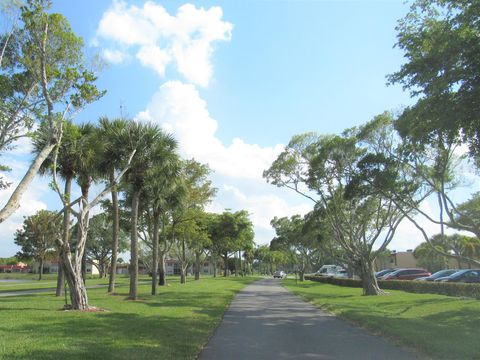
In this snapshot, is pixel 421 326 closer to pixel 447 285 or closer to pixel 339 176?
pixel 447 285

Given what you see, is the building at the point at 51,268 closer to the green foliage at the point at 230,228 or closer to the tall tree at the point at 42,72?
A: the green foliage at the point at 230,228

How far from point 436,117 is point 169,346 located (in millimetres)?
9436

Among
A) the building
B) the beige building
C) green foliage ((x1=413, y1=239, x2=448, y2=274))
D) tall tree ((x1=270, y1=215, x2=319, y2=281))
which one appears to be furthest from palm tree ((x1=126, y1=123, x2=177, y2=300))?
the building

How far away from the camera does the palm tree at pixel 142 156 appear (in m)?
20.0

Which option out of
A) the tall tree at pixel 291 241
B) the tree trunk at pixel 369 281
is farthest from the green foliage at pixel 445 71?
the tall tree at pixel 291 241

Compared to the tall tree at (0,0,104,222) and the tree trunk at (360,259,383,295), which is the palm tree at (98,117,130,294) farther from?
the tree trunk at (360,259,383,295)

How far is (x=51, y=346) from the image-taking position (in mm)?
8797

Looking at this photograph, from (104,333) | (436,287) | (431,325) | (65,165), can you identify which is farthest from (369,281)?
(104,333)

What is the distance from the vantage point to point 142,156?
67.2 feet

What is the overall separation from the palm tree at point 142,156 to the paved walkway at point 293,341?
6825mm

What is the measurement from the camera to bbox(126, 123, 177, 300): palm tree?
1998 centimetres

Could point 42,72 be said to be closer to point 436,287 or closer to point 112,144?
point 112,144

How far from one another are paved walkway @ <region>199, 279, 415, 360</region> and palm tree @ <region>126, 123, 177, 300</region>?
6.82 metres

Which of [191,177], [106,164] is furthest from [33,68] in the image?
[191,177]
